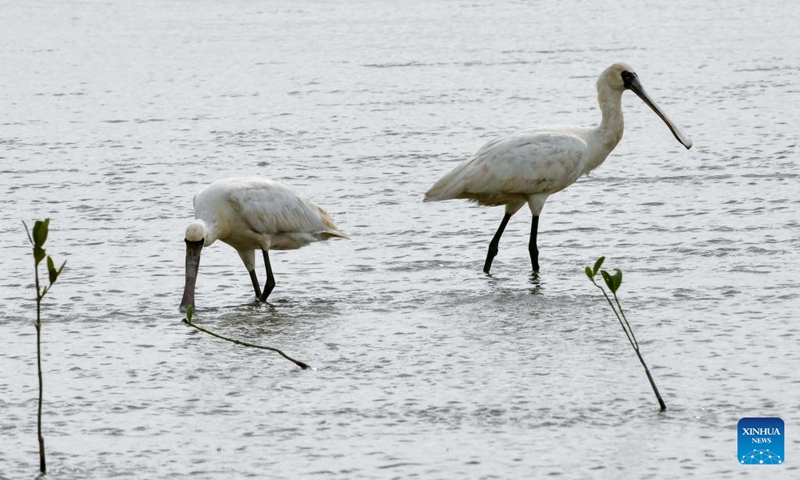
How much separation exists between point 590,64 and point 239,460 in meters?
14.4

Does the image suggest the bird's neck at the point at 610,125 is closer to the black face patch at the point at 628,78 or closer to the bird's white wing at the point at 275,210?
the black face patch at the point at 628,78

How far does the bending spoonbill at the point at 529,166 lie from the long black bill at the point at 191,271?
1.98 m

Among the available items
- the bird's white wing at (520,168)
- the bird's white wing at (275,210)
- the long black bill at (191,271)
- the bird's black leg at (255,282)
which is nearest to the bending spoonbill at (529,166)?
the bird's white wing at (520,168)

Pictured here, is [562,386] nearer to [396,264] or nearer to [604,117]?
[396,264]

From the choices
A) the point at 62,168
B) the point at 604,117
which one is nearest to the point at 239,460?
the point at 604,117

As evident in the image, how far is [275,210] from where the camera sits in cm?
1013

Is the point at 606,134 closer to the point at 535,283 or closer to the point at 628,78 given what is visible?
the point at 628,78

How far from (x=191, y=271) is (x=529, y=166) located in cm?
251

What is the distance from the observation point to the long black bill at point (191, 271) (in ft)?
30.2

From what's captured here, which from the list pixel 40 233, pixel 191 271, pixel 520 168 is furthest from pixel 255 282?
pixel 40 233

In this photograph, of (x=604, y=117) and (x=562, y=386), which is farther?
(x=604, y=117)

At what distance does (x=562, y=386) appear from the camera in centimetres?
738

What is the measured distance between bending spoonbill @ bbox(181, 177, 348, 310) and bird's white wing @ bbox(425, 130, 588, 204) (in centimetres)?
88

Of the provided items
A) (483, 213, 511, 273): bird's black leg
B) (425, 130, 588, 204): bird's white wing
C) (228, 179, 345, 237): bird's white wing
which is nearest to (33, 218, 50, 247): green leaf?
(228, 179, 345, 237): bird's white wing
